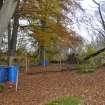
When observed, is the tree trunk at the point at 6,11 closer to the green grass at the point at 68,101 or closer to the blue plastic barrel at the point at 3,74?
the green grass at the point at 68,101

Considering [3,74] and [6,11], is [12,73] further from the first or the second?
[6,11]

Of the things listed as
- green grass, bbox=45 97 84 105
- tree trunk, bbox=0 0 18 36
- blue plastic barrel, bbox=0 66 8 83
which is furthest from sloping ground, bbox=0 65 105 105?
tree trunk, bbox=0 0 18 36

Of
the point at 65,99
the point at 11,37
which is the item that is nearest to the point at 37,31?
the point at 11,37

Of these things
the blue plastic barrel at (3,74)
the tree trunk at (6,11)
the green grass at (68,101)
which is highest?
the tree trunk at (6,11)

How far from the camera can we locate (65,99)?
1102 centimetres


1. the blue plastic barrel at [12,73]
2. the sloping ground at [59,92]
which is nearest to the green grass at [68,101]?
the sloping ground at [59,92]

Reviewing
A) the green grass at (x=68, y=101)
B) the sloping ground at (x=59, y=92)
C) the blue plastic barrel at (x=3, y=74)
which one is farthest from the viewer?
the blue plastic barrel at (x=3, y=74)

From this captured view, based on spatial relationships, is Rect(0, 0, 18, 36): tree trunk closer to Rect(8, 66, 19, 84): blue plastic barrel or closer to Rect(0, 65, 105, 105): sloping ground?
Rect(0, 65, 105, 105): sloping ground

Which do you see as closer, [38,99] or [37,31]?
[38,99]

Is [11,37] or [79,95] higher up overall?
[11,37]

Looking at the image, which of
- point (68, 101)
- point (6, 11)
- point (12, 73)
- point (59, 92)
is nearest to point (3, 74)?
point (12, 73)

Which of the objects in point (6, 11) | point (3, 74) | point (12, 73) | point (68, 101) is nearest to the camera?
point (68, 101)

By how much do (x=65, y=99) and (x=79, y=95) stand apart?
3.49ft

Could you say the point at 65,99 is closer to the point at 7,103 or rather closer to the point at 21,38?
the point at 7,103
